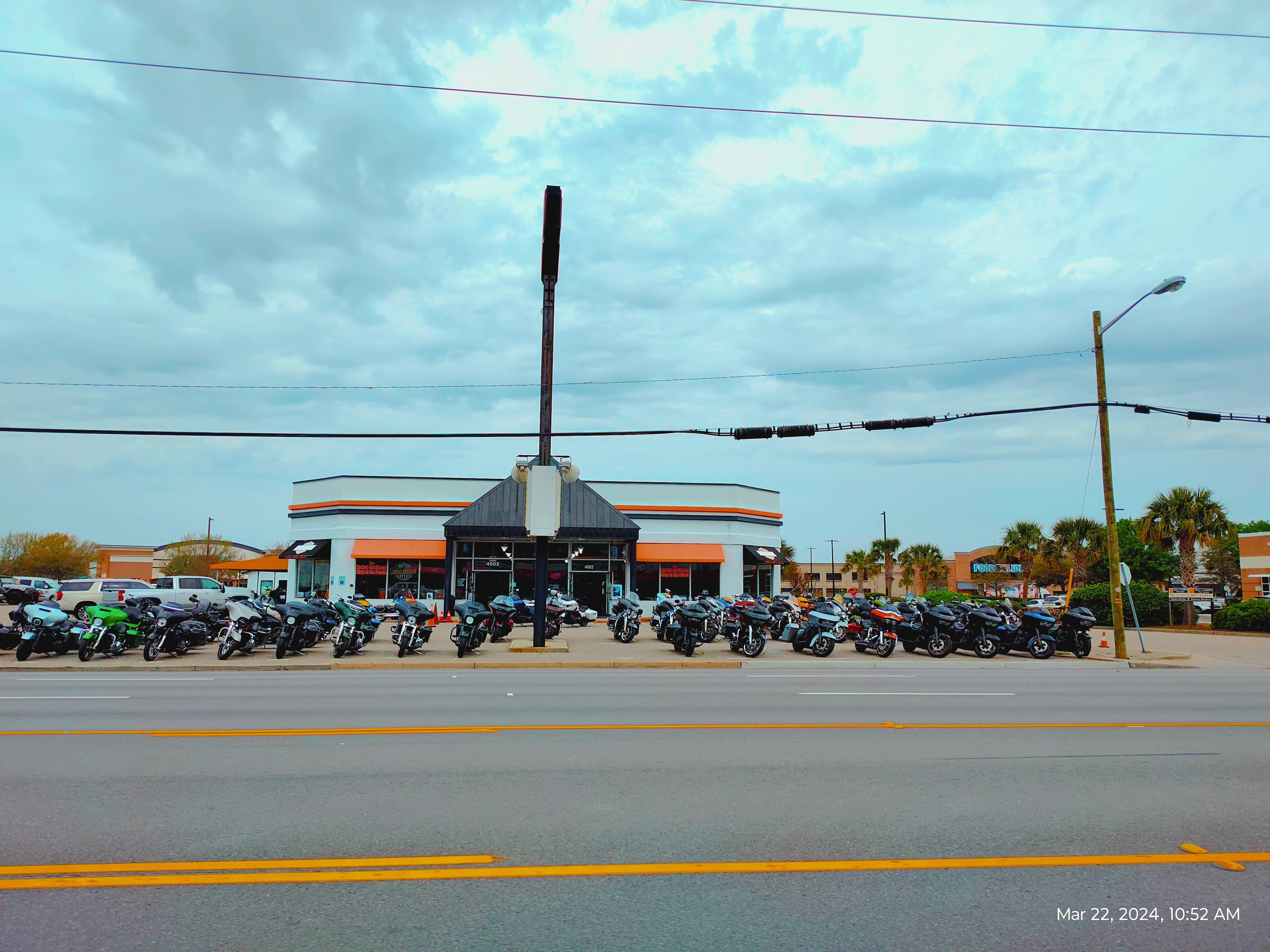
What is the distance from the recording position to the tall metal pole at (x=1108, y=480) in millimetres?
21875

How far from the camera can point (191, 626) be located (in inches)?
759

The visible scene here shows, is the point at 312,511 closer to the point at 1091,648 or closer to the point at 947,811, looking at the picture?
the point at 1091,648

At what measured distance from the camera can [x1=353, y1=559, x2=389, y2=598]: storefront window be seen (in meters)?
38.0

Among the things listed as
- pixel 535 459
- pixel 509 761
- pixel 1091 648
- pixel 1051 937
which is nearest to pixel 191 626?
pixel 535 459

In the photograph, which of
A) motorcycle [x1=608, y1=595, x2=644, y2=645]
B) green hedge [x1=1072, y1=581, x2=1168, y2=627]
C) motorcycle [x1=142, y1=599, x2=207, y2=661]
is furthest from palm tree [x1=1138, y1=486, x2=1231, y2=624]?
motorcycle [x1=142, y1=599, x2=207, y2=661]

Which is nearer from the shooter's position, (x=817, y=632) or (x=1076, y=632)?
(x=817, y=632)

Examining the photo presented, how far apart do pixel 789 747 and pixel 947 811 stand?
7.80ft

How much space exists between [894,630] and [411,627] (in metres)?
11.7

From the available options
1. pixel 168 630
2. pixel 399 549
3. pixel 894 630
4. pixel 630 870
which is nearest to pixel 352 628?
pixel 168 630

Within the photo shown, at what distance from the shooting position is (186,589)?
36.1 metres

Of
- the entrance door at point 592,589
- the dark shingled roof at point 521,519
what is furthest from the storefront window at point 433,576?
the entrance door at point 592,589

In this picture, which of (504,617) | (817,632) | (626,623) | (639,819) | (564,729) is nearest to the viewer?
(639,819)

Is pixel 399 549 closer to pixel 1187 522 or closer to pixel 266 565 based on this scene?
pixel 266 565

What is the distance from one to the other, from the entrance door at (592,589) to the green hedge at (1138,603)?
20051mm
